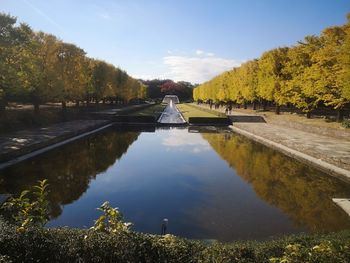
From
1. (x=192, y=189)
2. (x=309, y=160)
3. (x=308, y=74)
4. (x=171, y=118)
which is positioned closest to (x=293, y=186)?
(x=309, y=160)

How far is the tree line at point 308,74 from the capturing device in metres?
31.6

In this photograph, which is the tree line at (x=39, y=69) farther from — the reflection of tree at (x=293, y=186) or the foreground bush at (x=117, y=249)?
the foreground bush at (x=117, y=249)

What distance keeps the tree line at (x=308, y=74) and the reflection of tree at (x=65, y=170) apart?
20.8m

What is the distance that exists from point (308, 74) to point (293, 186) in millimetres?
25969

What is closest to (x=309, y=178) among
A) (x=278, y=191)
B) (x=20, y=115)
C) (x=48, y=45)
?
(x=278, y=191)

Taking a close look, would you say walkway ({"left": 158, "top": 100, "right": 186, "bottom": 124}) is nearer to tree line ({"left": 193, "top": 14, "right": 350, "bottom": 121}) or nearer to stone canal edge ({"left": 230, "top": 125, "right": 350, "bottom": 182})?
tree line ({"left": 193, "top": 14, "right": 350, "bottom": 121})

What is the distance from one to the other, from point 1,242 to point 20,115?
28119 mm

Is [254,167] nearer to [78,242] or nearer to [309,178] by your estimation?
[309,178]

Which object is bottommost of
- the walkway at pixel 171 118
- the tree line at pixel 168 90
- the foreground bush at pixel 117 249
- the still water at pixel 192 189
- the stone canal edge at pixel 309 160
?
the still water at pixel 192 189

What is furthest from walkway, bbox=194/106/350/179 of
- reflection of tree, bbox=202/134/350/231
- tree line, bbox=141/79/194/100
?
tree line, bbox=141/79/194/100

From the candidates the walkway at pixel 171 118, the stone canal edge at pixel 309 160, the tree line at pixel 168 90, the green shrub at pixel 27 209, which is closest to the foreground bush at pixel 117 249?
the green shrub at pixel 27 209

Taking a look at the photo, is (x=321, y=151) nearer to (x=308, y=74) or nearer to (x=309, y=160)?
(x=309, y=160)

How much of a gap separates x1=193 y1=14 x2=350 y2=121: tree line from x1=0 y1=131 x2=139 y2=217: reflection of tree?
20.8 m

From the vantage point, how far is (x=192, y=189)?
15.3 meters
